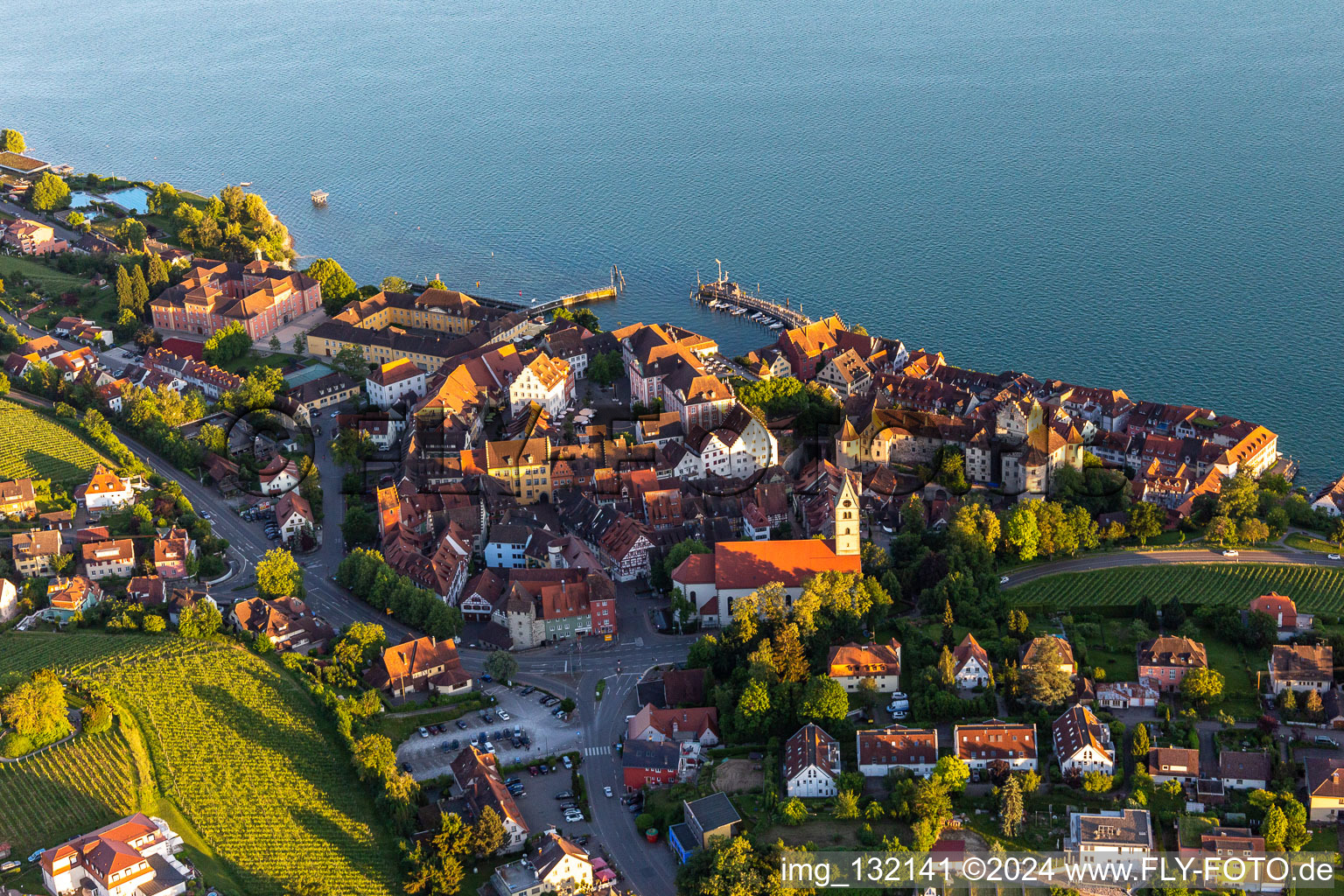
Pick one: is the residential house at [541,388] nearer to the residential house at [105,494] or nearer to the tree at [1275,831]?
the residential house at [105,494]

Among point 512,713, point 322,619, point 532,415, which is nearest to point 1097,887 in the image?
point 512,713

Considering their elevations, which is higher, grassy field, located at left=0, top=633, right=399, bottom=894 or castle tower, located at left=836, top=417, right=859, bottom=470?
castle tower, located at left=836, top=417, right=859, bottom=470

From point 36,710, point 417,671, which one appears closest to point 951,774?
point 417,671

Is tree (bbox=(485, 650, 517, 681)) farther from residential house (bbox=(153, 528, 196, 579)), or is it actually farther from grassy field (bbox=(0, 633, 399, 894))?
residential house (bbox=(153, 528, 196, 579))

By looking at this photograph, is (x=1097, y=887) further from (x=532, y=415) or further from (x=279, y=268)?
(x=279, y=268)

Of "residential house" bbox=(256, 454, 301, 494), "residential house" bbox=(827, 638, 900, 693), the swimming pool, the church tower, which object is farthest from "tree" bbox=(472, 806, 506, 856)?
the swimming pool

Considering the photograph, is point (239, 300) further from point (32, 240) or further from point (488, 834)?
point (488, 834)
